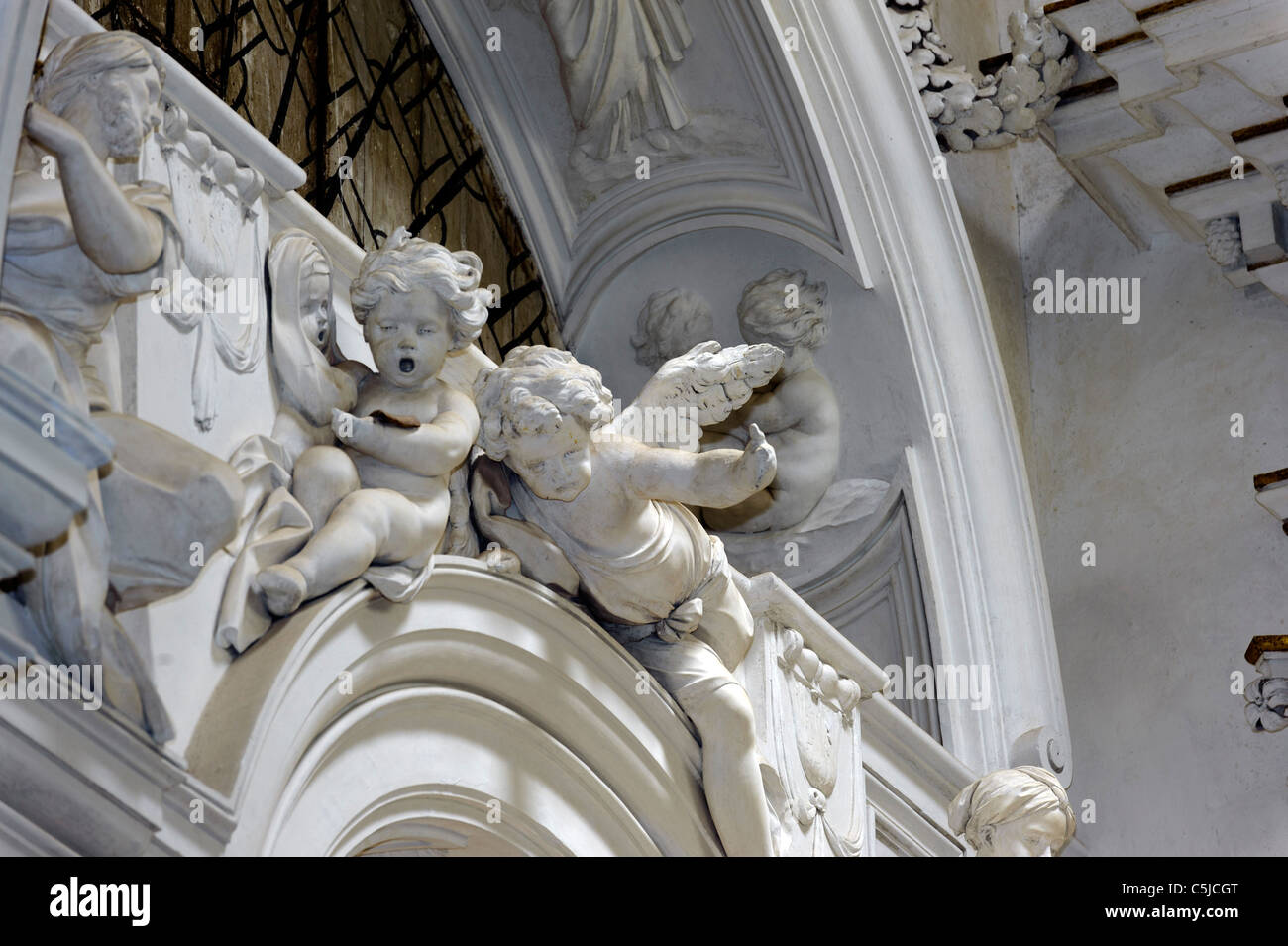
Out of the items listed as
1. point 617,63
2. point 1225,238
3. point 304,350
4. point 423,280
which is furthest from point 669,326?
point 304,350

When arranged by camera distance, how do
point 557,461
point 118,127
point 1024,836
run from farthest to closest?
point 1024,836
point 557,461
point 118,127

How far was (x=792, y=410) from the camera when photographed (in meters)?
6.59

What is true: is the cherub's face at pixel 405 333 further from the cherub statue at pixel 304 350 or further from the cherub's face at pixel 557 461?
the cherub's face at pixel 557 461

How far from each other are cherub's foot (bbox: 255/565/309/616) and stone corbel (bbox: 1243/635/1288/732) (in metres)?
3.80

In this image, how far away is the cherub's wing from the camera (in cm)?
439

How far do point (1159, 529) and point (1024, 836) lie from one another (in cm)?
319

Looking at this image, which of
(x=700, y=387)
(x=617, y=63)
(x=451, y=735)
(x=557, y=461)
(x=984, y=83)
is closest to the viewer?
(x=451, y=735)

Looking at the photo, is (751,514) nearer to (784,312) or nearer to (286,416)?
(784,312)

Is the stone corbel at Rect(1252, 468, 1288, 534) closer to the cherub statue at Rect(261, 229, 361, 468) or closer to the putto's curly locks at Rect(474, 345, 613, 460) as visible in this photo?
the putto's curly locks at Rect(474, 345, 613, 460)

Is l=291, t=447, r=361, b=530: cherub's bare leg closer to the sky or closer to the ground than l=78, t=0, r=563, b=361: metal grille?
closer to the ground

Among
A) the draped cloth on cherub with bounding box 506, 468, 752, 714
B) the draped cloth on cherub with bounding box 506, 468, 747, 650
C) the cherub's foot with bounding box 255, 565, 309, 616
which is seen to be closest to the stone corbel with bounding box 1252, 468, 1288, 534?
the draped cloth on cherub with bounding box 506, 468, 752, 714

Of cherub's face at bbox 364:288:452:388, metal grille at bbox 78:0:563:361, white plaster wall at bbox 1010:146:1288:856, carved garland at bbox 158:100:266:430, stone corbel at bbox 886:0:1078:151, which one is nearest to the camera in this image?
carved garland at bbox 158:100:266:430
